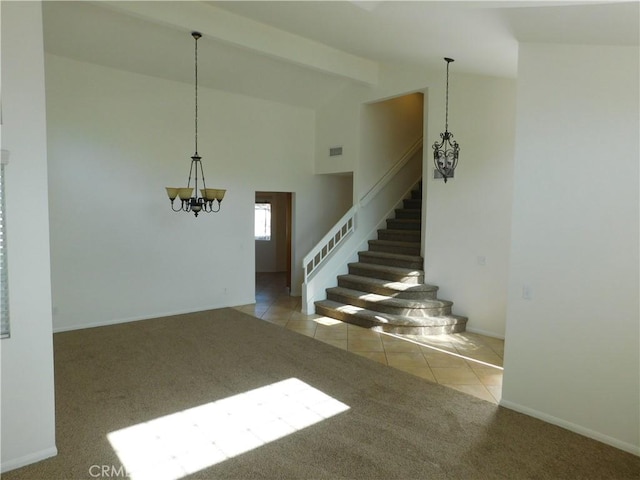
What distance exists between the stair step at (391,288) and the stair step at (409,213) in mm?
1673

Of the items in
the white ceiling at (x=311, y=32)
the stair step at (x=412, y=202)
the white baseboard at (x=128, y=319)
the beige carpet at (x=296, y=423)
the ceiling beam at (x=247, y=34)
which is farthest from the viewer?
the stair step at (x=412, y=202)

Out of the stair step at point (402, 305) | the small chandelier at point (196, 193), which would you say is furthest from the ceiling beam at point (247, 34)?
the stair step at point (402, 305)

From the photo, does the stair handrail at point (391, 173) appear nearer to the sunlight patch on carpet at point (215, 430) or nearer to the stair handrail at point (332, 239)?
the stair handrail at point (332, 239)

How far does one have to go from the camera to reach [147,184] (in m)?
6.36

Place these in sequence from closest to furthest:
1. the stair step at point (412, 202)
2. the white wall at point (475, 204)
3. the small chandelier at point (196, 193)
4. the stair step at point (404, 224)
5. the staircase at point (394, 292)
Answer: the small chandelier at point (196, 193), the white wall at point (475, 204), the staircase at point (394, 292), the stair step at point (404, 224), the stair step at point (412, 202)

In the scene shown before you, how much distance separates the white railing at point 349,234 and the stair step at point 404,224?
0.55ft

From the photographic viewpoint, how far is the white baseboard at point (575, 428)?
2.97 metres

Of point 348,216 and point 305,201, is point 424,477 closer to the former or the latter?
point 348,216

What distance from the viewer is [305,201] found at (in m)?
8.30

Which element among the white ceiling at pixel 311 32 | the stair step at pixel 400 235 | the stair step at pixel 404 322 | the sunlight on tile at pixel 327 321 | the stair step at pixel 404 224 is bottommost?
the sunlight on tile at pixel 327 321

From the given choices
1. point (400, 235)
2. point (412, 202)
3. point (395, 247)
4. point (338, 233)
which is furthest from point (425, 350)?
point (412, 202)

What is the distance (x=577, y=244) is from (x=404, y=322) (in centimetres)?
292

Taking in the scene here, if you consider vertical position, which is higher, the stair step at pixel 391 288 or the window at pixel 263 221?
the window at pixel 263 221

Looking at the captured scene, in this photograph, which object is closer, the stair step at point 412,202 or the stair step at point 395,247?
the stair step at point 395,247
